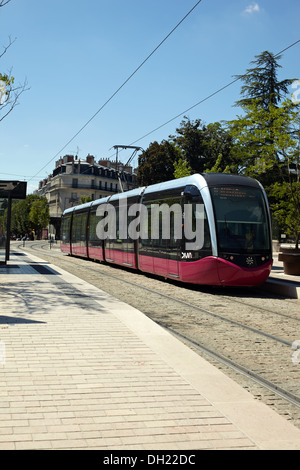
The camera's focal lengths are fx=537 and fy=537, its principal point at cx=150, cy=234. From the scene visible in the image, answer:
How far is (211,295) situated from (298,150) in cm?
959

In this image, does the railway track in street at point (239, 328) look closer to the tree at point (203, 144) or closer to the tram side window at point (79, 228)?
the tram side window at point (79, 228)

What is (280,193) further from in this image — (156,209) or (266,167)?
(156,209)

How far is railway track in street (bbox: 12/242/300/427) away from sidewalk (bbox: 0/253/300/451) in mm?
355

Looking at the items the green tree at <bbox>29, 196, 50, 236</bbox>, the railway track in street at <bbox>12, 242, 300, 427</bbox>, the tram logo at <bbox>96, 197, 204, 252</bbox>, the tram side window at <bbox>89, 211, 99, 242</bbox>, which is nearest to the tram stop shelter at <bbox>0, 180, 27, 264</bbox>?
the tram logo at <bbox>96, 197, 204, 252</bbox>

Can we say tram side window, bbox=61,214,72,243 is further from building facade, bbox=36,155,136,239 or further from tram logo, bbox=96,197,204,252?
building facade, bbox=36,155,136,239

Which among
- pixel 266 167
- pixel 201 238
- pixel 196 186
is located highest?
pixel 266 167

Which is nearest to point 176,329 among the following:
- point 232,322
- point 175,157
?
point 232,322

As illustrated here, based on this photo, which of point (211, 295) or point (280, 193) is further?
point (280, 193)

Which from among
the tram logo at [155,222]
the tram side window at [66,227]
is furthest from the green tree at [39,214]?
the tram logo at [155,222]

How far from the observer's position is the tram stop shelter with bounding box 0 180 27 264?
19.5 metres

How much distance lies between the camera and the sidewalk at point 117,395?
3.73m

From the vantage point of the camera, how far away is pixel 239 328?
8766mm

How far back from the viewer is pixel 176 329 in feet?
27.9

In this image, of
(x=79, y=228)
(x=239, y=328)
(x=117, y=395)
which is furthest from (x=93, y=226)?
(x=117, y=395)
